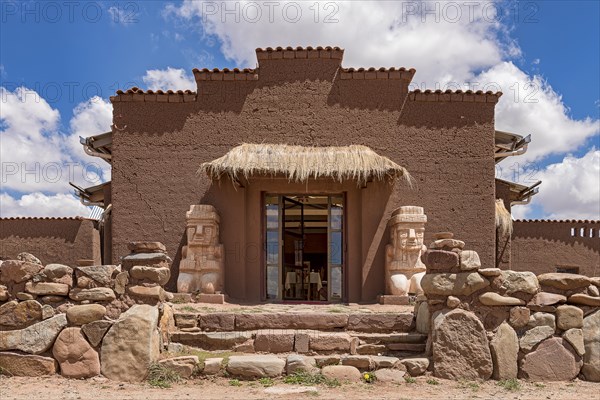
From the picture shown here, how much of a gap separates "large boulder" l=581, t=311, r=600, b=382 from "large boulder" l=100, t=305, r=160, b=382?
4680 mm

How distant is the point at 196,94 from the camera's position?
9680 millimetres

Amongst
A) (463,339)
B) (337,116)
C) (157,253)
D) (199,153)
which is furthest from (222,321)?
(337,116)

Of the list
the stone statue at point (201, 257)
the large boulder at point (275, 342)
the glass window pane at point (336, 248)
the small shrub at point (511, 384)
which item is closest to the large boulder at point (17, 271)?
the large boulder at point (275, 342)

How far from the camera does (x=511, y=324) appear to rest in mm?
5652

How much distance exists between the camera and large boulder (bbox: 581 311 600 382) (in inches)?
220

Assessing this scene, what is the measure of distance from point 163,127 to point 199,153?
2.74 feet

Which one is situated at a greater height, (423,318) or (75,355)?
(423,318)

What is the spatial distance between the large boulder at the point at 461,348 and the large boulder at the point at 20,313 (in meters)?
4.37

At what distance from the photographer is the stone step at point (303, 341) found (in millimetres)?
6129

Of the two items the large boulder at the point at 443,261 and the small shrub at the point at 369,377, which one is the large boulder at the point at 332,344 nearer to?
the small shrub at the point at 369,377

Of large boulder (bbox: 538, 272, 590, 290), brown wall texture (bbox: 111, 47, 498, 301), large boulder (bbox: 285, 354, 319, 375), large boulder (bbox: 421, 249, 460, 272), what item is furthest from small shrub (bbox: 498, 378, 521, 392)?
brown wall texture (bbox: 111, 47, 498, 301)

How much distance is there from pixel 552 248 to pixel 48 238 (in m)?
11.4

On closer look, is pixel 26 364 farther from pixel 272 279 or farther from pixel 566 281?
pixel 566 281

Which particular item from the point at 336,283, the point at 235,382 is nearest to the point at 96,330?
the point at 235,382
